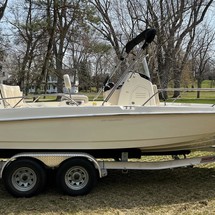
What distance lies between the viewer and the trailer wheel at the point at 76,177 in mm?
4230

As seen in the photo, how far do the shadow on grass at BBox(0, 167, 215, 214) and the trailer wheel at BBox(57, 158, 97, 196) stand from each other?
0.10 m

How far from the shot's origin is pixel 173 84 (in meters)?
30.0

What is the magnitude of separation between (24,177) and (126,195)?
1318 mm

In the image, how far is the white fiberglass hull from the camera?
414cm

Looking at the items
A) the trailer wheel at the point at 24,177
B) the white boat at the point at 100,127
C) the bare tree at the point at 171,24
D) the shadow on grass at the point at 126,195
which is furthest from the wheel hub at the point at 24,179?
the bare tree at the point at 171,24

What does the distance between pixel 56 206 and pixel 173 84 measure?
2705 cm

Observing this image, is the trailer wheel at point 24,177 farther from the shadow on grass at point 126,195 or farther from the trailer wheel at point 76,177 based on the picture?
the trailer wheel at point 76,177

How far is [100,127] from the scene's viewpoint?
4.20m

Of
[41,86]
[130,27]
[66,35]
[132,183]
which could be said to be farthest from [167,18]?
[132,183]

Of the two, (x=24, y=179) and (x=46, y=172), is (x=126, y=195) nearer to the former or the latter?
(x=46, y=172)

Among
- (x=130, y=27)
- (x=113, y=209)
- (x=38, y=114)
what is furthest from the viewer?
(x=130, y=27)

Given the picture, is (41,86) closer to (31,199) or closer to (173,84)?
(173,84)

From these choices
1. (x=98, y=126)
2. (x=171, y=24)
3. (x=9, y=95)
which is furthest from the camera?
(x=171, y=24)

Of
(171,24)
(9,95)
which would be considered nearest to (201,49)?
(171,24)
